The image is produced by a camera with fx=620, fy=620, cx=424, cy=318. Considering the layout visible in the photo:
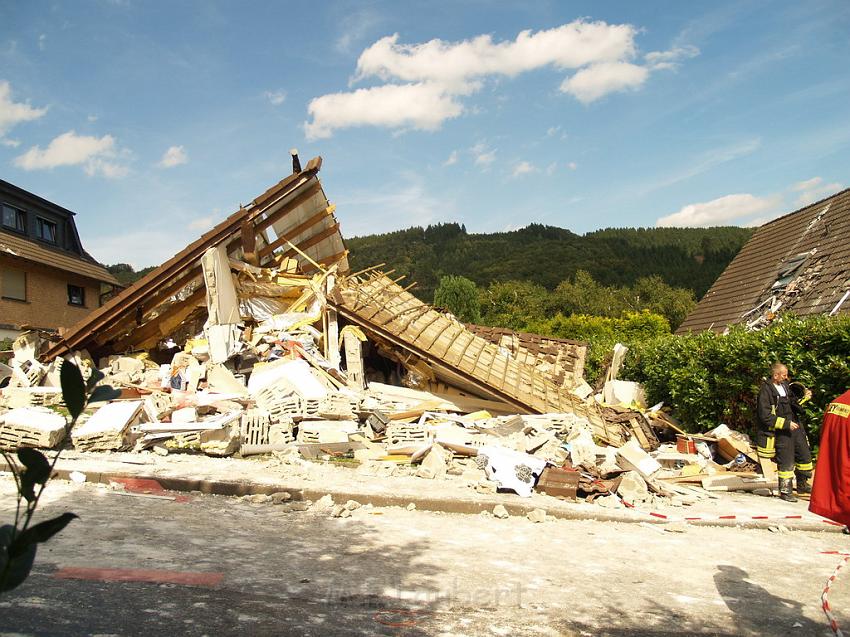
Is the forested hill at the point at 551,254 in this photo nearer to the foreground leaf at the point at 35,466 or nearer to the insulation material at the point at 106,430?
the insulation material at the point at 106,430

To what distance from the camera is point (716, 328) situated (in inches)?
637

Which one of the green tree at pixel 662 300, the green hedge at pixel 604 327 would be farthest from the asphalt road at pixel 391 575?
the green tree at pixel 662 300

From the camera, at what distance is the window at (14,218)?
2358 centimetres

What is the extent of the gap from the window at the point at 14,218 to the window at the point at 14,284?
89.1 inches

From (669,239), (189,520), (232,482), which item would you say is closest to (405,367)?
(232,482)

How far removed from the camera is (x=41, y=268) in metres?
23.8

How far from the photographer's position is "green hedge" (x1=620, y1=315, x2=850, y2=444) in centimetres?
855

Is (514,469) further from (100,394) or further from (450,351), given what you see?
(100,394)

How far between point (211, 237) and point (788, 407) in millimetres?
9606

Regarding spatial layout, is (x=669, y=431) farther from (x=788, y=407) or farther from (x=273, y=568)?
(x=273, y=568)

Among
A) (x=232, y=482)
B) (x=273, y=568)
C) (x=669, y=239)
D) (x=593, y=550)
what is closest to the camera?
(x=273, y=568)

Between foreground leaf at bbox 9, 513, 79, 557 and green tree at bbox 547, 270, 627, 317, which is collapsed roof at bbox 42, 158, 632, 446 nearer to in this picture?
foreground leaf at bbox 9, 513, 79, 557

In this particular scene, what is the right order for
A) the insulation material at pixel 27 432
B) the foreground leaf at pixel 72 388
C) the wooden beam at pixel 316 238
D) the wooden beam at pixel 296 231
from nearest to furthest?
the foreground leaf at pixel 72 388
the insulation material at pixel 27 432
the wooden beam at pixel 296 231
the wooden beam at pixel 316 238

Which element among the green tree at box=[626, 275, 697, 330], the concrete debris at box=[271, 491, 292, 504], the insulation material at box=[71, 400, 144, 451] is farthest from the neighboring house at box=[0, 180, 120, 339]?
the green tree at box=[626, 275, 697, 330]
